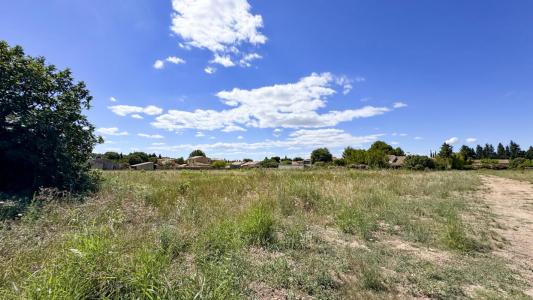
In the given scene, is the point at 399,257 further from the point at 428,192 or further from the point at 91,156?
the point at 91,156

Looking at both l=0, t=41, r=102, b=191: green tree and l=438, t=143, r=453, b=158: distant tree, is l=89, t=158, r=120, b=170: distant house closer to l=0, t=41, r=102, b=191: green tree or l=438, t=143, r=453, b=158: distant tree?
l=0, t=41, r=102, b=191: green tree

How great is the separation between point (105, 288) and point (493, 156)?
414 feet

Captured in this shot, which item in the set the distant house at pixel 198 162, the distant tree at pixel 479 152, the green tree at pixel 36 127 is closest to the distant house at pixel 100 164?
the green tree at pixel 36 127

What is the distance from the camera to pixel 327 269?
144 inches

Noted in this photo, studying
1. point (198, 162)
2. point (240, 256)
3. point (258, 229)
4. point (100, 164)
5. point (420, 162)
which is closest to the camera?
point (240, 256)

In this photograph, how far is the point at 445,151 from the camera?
213 feet

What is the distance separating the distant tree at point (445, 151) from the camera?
64469 millimetres

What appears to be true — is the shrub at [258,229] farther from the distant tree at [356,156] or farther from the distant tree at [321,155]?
the distant tree at [321,155]

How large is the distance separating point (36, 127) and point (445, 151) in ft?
245

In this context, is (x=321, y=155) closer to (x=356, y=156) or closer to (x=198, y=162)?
(x=356, y=156)

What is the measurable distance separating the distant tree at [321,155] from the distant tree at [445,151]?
31054mm

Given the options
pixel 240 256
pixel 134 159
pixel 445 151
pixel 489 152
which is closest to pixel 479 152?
pixel 489 152

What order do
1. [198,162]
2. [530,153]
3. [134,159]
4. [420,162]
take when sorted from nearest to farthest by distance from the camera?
[420,162] → [134,159] → [530,153] → [198,162]

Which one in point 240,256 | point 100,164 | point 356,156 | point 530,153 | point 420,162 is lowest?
point 240,256
